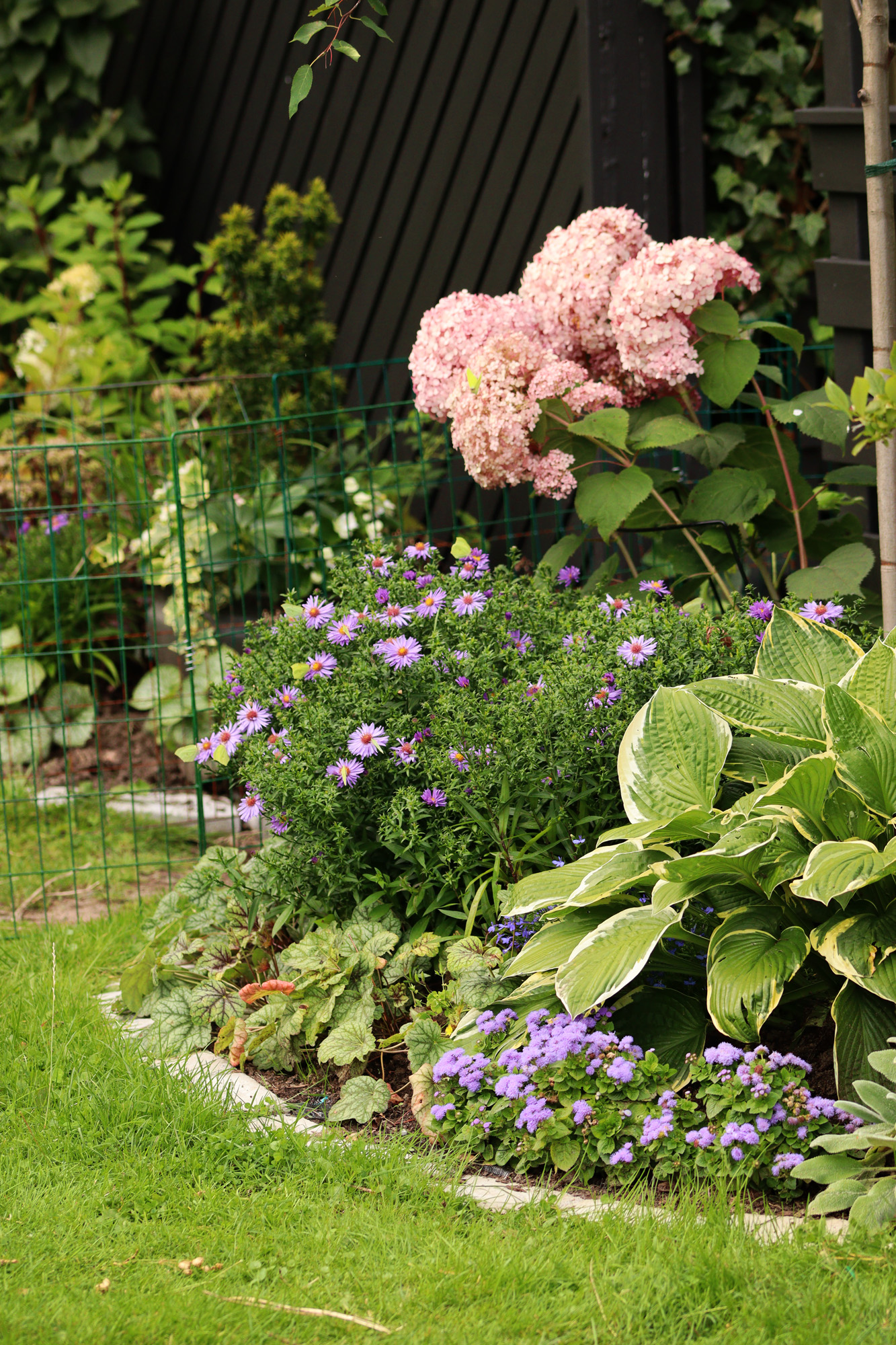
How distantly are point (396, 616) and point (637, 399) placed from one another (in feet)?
2.74

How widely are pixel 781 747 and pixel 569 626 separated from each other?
1.89 ft

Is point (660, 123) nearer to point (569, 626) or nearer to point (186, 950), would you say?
point (569, 626)

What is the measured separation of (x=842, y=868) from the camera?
1.91 m

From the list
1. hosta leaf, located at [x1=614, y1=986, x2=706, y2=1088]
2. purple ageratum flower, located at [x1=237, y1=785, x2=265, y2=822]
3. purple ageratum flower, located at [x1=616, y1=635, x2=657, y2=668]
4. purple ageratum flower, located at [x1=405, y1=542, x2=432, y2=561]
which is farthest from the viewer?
purple ageratum flower, located at [x1=405, y1=542, x2=432, y2=561]

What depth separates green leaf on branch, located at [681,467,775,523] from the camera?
2846 millimetres

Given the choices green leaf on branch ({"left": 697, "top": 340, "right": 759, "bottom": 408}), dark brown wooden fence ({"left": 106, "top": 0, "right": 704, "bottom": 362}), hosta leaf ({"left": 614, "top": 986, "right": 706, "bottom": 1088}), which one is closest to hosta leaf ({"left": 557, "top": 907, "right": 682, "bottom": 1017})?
hosta leaf ({"left": 614, "top": 986, "right": 706, "bottom": 1088})

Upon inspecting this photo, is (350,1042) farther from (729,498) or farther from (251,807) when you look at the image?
(729,498)

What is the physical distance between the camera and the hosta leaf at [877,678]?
7.21ft

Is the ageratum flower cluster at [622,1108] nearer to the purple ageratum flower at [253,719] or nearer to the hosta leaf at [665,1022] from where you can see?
the hosta leaf at [665,1022]

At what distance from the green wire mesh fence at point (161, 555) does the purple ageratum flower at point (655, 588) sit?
0.85 metres

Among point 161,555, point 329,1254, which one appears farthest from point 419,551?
point 161,555

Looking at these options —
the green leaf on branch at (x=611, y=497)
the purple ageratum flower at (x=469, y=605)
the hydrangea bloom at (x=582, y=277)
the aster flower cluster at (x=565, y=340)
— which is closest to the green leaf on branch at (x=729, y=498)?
the green leaf on branch at (x=611, y=497)

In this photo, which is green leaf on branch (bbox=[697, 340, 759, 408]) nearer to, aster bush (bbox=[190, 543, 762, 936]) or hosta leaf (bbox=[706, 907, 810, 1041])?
aster bush (bbox=[190, 543, 762, 936])

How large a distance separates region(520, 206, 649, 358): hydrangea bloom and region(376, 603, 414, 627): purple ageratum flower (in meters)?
0.76
